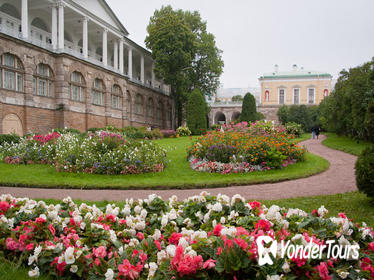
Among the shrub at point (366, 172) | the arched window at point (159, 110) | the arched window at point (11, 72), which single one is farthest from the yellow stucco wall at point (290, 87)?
the shrub at point (366, 172)

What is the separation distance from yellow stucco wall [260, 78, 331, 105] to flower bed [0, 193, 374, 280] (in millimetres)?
56175

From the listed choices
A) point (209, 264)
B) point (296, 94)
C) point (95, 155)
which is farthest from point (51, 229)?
point (296, 94)

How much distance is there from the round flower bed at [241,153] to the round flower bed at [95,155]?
65.6 inches

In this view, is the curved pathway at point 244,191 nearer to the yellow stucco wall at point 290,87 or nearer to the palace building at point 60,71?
the palace building at point 60,71

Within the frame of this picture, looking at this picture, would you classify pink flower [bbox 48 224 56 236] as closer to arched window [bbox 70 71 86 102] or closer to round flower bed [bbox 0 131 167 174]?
round flower bed [bbox 0 131 167 174]

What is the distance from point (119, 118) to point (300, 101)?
3684 cm

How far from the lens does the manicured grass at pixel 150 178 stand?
27.8ft

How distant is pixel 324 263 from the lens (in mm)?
2371

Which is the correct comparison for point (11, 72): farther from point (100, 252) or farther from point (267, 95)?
point (267, 95)

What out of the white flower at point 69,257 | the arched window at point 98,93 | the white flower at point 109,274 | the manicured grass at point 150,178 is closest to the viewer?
the white flower at point 109,274

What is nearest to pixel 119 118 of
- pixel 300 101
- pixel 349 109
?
pixel 349 109

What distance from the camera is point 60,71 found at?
25.2m

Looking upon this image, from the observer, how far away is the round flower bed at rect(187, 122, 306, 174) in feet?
36.2

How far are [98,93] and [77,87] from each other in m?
3.50
